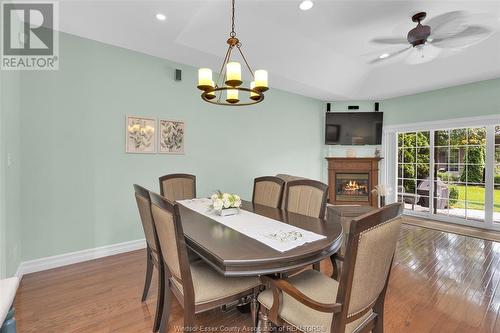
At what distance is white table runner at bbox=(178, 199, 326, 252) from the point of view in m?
1.48

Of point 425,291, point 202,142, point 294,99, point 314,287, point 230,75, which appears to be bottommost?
point 425,291

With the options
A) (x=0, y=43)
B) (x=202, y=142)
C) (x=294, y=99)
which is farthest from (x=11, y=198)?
(x=294, y=99)

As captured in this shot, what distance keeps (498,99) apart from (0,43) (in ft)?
22.6

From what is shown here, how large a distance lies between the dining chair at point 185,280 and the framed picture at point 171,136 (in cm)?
214

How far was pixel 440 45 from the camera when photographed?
294cm

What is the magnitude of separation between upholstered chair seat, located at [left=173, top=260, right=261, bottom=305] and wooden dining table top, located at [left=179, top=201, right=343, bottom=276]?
189 millimetres

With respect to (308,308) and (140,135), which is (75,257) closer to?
(140,135)

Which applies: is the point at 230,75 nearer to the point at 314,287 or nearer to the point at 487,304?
the point at 314,287

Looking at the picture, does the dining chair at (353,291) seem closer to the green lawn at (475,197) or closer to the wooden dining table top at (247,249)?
the wooden dining table top at (247,249)

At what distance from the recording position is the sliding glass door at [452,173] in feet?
14.3

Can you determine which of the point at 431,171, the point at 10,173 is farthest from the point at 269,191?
the point at 431,171

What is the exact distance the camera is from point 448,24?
99.6 inches

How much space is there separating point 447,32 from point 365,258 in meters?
3.03

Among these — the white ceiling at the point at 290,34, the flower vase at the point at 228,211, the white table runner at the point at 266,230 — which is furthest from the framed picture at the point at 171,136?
the flower vase at the point at 228,211
